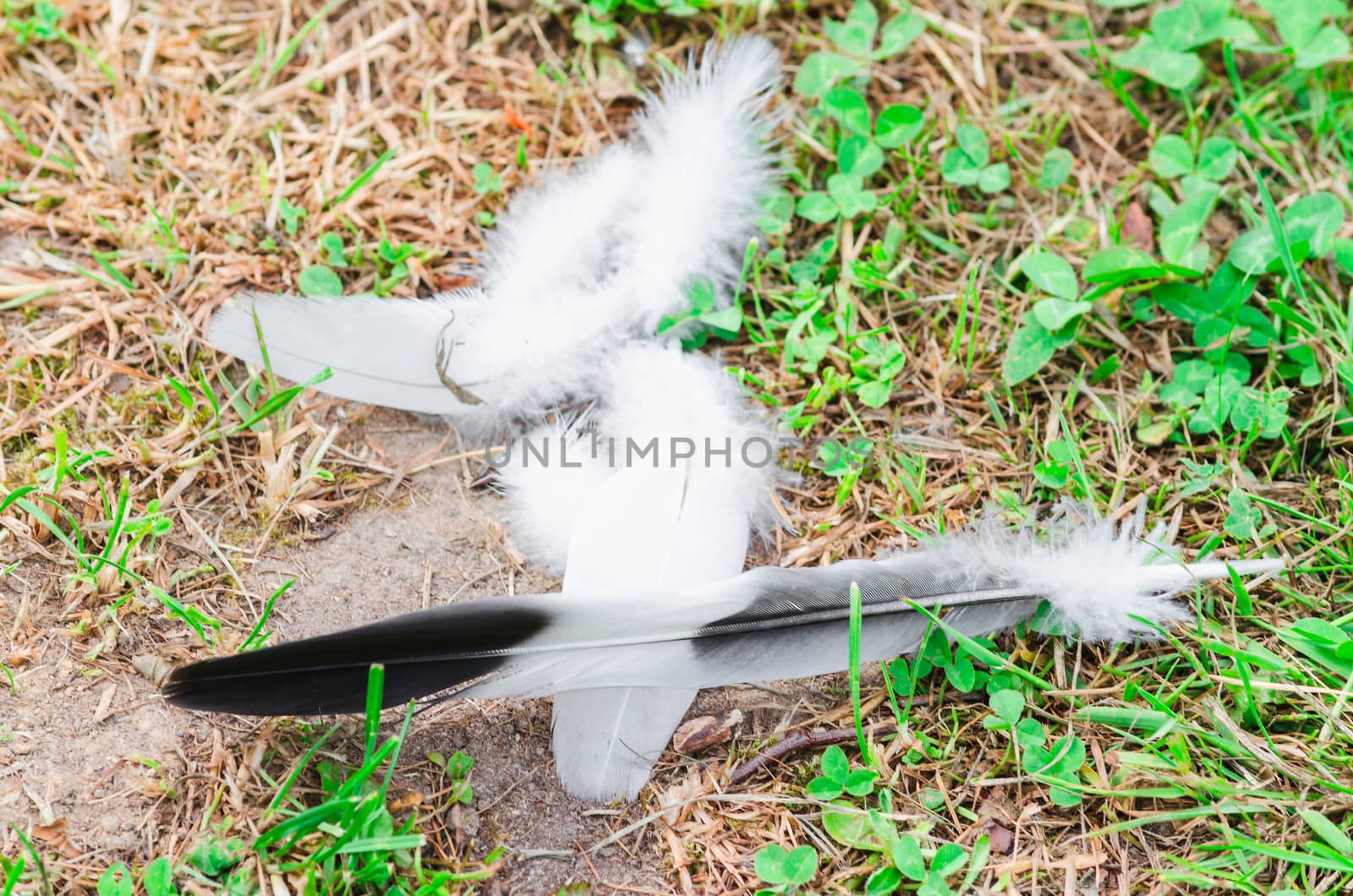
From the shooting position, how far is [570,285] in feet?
7.27

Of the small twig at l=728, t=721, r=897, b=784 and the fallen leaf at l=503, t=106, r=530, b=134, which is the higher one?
the fallen leaf at l=503, t=106, r=530, b=134

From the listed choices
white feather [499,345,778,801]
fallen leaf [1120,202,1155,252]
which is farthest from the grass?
white feather [499,345,778,801]

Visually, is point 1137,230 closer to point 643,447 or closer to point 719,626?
point 643,447

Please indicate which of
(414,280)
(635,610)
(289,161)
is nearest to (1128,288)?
(635,610)

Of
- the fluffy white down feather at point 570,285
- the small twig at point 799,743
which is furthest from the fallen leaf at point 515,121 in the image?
the small twig at point 799,743

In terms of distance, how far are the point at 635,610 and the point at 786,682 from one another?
0.37m

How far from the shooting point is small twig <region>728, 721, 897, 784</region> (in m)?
1.80

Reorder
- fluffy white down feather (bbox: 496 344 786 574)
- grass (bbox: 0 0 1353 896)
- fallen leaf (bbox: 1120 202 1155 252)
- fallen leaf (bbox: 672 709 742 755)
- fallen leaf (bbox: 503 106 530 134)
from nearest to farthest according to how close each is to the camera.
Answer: grass (bbox: 0 0 1353 896) → fallen leaf (bbox: 672 709 742 755) → fluffy white down feather (bbox: 496 344 786 574) → fallen leaf (bbox: 1120 202 1155 252) → fallen leaf (bbox: 503 106 530 134)

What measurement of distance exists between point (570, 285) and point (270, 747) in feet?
3.67

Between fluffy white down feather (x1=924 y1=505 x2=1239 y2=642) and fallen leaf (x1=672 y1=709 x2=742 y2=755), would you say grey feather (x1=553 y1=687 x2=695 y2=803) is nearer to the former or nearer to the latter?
fallen leaf (x1=672 y1=709 x2=742 y2=755)

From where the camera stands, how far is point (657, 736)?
180 cm

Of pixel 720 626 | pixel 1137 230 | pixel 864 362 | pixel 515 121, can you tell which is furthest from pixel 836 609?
pixel 515 121

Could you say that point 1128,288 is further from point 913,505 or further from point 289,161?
point 289,161

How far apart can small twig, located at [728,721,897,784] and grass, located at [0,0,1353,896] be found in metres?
0.03
